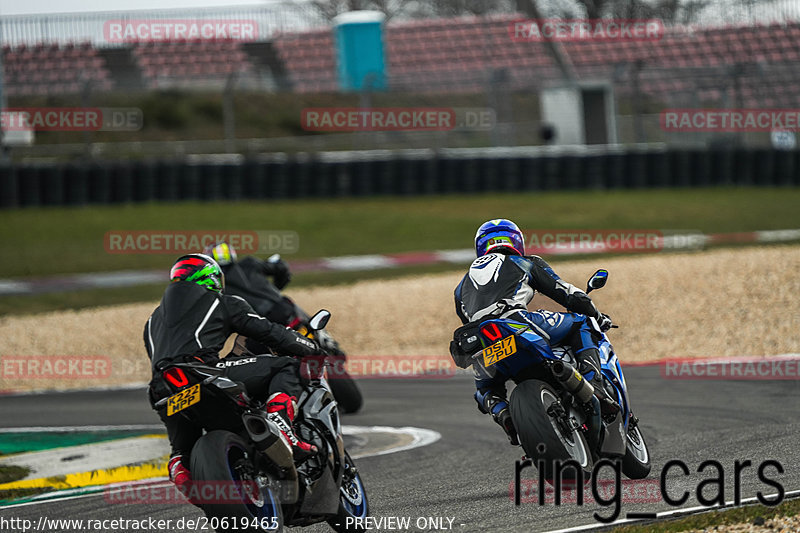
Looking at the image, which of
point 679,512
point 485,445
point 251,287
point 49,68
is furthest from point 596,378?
point 49,68

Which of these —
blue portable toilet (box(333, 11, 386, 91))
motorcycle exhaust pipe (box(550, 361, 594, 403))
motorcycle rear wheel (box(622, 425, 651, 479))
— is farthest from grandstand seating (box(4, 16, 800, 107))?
motorcycle exhaust pipe (box(550, 361, 594, 403))

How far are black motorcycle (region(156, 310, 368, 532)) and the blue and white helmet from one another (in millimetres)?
1489

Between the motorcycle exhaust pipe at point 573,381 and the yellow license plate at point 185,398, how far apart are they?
1.91 meters

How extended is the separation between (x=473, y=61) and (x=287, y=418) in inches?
1009

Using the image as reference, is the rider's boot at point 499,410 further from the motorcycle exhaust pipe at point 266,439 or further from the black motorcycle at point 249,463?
the motorcycle exhaust pipe at point 266,439

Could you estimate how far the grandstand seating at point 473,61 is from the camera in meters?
24.9

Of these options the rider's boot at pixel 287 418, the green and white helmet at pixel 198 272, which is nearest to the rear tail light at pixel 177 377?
the rider's boot at pixel 287 418

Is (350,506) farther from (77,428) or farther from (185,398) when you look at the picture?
(77,428)

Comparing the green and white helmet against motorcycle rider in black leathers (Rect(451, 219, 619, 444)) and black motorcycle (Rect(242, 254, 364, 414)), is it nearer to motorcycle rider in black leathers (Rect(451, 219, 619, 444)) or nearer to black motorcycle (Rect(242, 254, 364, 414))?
motorcycle rider in black leathers (Rect(451, 219, 619, 444))

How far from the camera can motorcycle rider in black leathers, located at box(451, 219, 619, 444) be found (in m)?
5.94

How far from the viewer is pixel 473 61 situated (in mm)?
30109

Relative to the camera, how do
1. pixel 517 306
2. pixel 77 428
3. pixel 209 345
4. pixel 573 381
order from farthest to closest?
A: pixel 77 428, pixel 517 306, pixel 573 381, pixel 209 345

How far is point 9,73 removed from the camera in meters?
25.6

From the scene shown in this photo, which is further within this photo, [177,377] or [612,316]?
[612,316]
